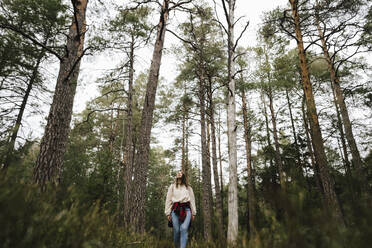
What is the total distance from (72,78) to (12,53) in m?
7.84

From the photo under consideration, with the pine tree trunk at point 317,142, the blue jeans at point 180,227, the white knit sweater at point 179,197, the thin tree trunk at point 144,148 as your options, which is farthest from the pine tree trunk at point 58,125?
the pine tree trunk at point 317,142

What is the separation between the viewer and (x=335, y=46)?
8078mm

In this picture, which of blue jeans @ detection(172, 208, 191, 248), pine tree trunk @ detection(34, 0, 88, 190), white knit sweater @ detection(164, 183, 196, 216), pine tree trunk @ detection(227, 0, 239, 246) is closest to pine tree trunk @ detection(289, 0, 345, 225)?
pine tree trunk @ detection(227, 0, 239, 246)

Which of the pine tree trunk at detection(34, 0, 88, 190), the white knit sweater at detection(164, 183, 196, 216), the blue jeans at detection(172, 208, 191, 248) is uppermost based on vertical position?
the pine tree trunk at detection(34, 0, 88, 190)

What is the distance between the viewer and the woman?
12.0ft

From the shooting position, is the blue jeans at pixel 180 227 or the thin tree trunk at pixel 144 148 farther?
the thin tree trunk at pixel 144 148

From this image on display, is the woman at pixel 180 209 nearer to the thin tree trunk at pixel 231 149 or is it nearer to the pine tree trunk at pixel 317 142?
the thin tree trunk at pixel 231 149

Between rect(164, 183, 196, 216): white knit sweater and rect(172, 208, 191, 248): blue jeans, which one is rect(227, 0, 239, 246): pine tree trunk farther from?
rect(164, 183, 196, 216): white knit sweater

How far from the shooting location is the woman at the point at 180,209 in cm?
367

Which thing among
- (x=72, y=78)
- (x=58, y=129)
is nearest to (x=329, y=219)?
(x=58, y=129)

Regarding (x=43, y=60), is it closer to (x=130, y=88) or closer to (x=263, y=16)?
(x=130, y=88)

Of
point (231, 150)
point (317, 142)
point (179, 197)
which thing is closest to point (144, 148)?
→ point (179, 197)

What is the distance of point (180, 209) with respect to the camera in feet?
12.5

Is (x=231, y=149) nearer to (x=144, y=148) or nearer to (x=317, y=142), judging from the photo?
(x=144, y=148)
